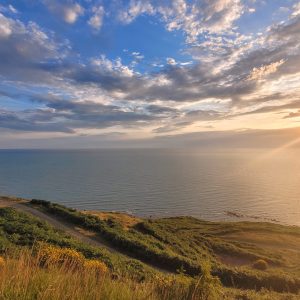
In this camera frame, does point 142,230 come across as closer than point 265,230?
Yes

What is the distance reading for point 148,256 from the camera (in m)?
23.8

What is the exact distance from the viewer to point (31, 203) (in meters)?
39.8

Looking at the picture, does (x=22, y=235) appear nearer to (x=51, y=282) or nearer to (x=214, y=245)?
(x=51, y=282)

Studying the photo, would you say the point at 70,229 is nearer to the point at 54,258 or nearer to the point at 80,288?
the point at 54,258

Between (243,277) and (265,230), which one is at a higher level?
(243,277)

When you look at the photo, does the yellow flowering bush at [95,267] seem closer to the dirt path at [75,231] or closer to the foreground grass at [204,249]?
the foreground grass at [204,249]

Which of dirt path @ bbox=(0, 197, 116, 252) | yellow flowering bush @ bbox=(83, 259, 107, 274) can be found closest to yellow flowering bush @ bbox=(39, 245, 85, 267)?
yellow flowering bush @ bbox=(83, 259, 107, 274)

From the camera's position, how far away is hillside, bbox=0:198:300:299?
222 inches

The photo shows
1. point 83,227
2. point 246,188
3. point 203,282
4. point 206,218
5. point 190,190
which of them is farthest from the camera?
point 246,188

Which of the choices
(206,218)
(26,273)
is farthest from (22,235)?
(206,218)

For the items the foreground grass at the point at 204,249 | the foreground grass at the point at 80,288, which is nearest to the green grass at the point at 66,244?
the foreground grass at the point at 204,249

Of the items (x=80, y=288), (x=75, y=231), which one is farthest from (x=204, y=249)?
(x=80, y=288)

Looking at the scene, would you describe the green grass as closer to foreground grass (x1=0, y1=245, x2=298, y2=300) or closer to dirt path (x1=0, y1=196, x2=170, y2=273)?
dirt path (x1=0, y1=196, x2=170, y2=273)

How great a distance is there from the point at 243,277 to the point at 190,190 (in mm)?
87296
